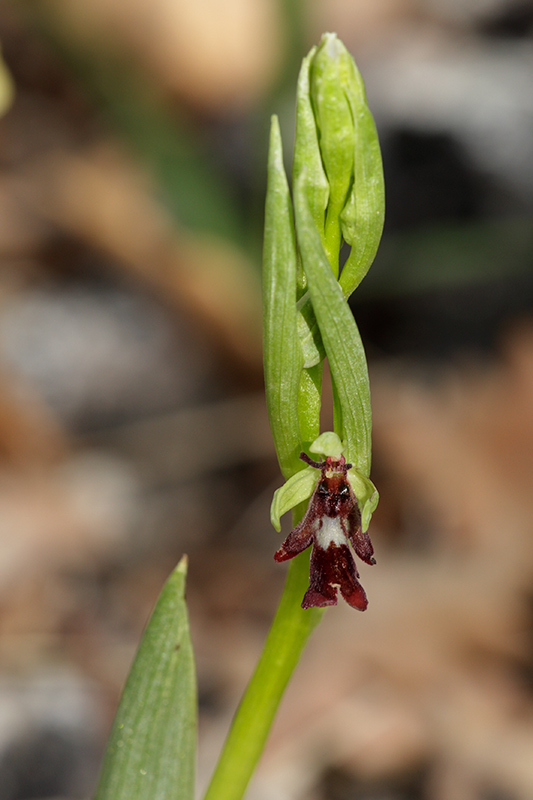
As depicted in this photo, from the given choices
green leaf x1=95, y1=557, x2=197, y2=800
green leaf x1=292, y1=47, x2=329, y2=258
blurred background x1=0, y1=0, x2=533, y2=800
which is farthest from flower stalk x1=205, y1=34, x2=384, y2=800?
blurred background x1=0, y1=0, x2=533, y2=800

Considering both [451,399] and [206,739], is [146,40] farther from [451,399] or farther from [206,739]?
[206,739]

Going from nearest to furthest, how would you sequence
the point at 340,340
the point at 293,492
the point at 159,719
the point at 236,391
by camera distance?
the point at 340,340, the point at 293,492, the point at 159,719, the point at 236,391

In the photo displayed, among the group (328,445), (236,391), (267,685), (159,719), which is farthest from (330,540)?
(236,391)

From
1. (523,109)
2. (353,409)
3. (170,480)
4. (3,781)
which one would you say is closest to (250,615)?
(170,480)

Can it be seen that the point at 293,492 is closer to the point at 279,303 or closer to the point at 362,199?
the point at 279,303

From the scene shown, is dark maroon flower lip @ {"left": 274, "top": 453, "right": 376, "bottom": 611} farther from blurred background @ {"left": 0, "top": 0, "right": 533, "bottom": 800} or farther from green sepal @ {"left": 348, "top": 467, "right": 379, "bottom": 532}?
blurred background @ {"left": 0, "top": 0, "right": 533, "bottom": 800}

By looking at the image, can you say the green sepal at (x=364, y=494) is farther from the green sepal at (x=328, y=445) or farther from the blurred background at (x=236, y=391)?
the blurred background at (x=236, y=391)
